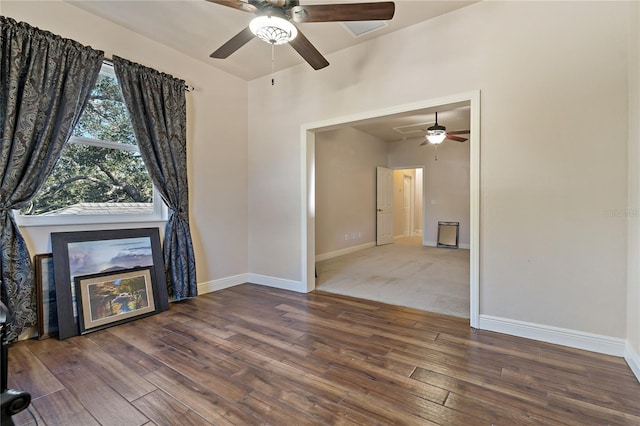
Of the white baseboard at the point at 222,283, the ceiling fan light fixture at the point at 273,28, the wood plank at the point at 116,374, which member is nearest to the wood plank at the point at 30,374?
the wood plank at the point at 116,374

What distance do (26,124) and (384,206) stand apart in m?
7.23

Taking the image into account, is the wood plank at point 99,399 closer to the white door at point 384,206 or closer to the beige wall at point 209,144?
the beige wall at point 209,144

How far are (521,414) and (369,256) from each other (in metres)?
4.81

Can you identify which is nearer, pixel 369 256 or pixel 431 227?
pixel 369 256

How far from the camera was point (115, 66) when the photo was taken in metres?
2.95

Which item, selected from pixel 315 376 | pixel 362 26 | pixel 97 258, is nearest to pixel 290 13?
pixel 362 26

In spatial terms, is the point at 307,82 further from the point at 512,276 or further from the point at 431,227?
the point at 431,227

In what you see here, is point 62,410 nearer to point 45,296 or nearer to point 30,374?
point 30,374

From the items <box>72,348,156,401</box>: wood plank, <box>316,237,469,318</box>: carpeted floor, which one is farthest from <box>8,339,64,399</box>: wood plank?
<box>316,237,469,318</box>: carpeted floor

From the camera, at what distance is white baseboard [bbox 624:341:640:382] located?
1934 millimetres

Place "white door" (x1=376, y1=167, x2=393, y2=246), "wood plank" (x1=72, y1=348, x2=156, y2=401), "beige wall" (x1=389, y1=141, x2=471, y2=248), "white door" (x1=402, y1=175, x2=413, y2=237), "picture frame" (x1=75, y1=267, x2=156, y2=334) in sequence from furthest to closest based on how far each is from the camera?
"white door" (x1=402, y1=175, x2=413, y2=237) < "white door" (x1=376, y1=167, x2=393, y2=246) < "beige wall" (x1=389, y1=141, x2=471, y2=248) < "picture frame" (x1=75, y1=267, x2=156, y2=334) < "wood plank" (x1=72, y1=348, x2=156, y2=401)

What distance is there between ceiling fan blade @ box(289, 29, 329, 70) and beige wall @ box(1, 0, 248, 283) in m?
1.88

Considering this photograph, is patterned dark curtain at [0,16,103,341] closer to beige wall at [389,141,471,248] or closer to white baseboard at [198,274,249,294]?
white baseboard at [198,274,249,294]

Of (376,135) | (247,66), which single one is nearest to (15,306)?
(247,66)
